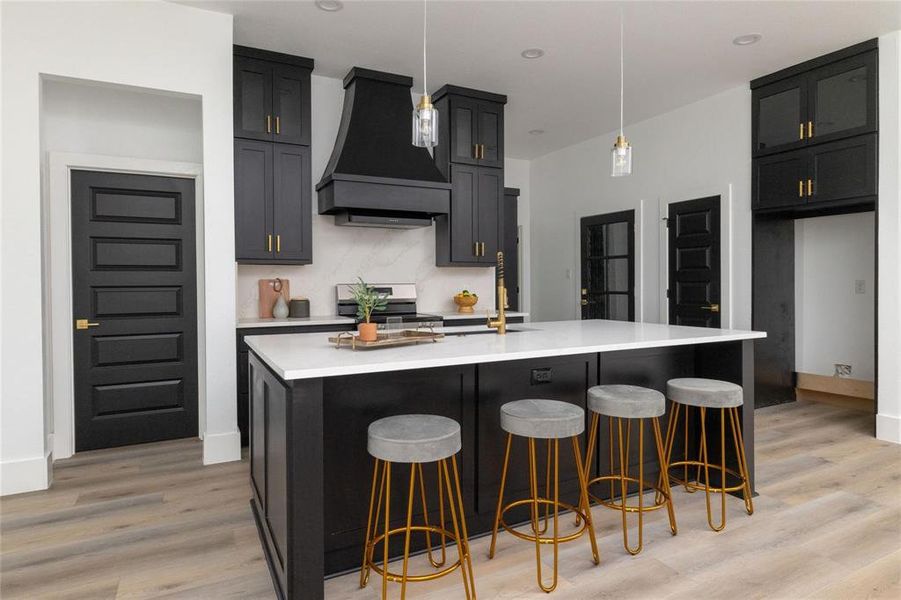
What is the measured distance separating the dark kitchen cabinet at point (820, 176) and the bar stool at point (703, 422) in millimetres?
2417

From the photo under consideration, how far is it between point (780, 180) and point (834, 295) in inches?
51.0

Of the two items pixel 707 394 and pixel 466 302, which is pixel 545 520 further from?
pixel 466 302

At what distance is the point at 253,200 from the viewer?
4.18 m

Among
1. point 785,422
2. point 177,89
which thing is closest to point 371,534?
point 177,89

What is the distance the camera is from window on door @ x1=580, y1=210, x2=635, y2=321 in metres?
6.27

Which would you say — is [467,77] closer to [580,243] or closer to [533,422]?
[580,243]

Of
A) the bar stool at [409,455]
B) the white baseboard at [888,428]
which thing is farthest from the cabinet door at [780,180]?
the bar stool at [409,455]

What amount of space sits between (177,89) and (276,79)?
34.8 inches

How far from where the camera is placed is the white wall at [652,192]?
511 centimetres

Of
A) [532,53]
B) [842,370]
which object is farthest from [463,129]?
[842,370]

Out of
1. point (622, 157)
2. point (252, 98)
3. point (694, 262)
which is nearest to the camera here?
point (622, 157)

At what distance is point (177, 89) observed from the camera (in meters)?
3.56

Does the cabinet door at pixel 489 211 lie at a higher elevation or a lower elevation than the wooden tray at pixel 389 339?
higher

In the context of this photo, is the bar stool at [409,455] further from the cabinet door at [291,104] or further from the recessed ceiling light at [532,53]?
the recessed ceiling light at [532,53]
